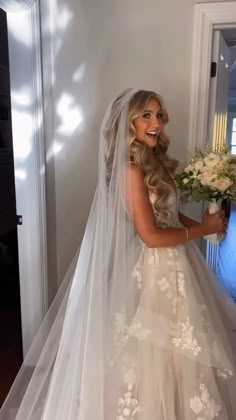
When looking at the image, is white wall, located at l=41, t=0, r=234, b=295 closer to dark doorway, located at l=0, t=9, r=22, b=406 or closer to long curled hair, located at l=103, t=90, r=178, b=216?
long curled hair, located at l=103, t=90, r=178, b=216

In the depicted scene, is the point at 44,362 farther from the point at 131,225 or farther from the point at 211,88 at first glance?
the point at 211,88

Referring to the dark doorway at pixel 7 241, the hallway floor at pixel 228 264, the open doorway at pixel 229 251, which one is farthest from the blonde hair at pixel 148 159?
the dark doorway at pixel 7 241

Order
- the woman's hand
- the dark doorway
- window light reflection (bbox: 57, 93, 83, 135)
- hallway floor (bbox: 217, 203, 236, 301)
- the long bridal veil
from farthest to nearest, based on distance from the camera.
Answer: hallway floor (bbox: 217, 203, 236, 301) < the dark doorway < window light reflection (bbox: 57, 93, 83, 135) < the woman's hand < the long bridal veil

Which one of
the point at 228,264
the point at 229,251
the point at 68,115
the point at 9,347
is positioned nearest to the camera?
the point at 68,115

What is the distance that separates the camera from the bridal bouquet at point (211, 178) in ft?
4.82

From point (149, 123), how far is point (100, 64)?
2.45 feet

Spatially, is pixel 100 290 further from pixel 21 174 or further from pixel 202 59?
pixel 202 59

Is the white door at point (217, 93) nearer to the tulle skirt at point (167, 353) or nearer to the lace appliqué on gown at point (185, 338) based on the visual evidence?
the tulle skirt at point (167, 353)

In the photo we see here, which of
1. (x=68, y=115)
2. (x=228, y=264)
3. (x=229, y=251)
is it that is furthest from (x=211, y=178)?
(x=229, y=251)

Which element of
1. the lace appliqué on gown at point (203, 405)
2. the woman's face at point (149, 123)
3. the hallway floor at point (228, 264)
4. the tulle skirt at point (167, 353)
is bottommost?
the hallway floor at point (228, 264)

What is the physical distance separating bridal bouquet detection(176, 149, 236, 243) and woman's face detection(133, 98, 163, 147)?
208mm

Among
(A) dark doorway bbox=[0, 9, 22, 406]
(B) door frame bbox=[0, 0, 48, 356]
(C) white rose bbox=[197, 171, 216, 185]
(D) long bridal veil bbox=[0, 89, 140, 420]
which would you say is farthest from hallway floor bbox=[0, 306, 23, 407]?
(C) white rose bbox=[197, 171, 216, 185]

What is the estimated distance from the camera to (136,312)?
4.72ft

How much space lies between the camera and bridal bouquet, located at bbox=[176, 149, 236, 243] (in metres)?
1.47
